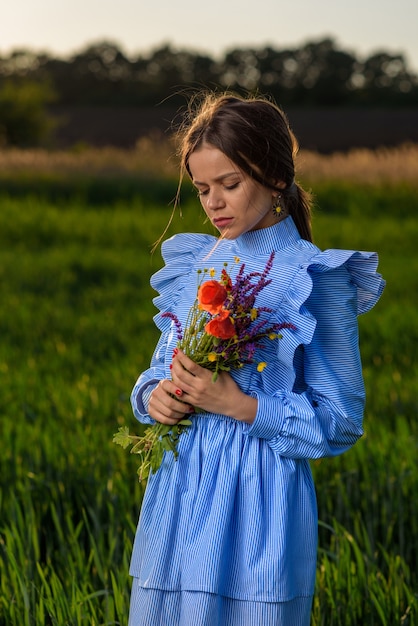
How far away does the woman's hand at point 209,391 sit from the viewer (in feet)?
5.48

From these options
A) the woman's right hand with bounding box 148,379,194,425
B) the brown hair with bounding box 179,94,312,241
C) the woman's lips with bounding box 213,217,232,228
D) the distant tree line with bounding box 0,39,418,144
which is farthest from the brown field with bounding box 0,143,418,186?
the distant tree line with bounding box 0,39,418,144

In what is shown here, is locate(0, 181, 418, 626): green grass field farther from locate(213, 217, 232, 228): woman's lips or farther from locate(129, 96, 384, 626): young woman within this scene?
locate(213, 217, 232, 228): woman's lips

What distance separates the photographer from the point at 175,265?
79.5 inches

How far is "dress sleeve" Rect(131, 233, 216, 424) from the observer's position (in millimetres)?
1920

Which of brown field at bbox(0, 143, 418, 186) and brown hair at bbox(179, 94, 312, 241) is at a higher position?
brown field at bbox(0, 143, 418, 186)

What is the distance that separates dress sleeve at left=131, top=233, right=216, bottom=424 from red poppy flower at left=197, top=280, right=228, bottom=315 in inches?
12.0

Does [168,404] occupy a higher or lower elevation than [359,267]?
lower

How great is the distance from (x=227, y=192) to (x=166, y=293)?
325 mm

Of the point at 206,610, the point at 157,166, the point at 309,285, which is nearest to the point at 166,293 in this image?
the point at 309,285

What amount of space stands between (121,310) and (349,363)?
5.59m

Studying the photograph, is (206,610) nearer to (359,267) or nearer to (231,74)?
(359,267)

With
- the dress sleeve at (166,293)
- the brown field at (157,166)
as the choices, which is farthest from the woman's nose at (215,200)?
the brown field at (157,166)

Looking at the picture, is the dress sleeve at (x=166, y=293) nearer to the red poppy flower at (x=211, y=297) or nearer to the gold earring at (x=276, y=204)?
the gold earring at (x=276, y=204)

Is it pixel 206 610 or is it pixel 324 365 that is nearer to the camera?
pixel 206 610
